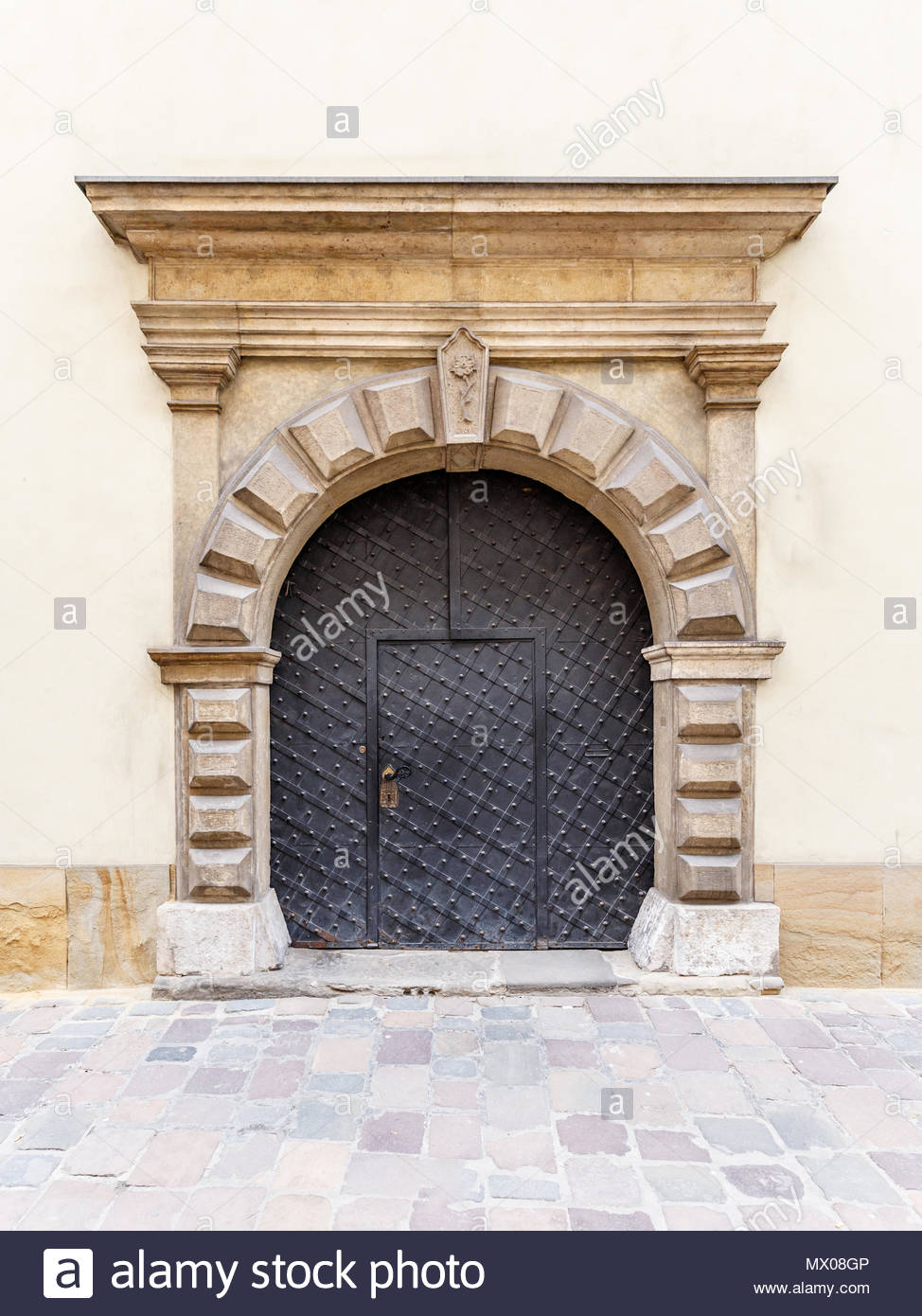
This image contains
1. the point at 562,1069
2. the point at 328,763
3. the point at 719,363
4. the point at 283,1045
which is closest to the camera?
the point at 562,1069

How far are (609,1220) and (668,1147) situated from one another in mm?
433

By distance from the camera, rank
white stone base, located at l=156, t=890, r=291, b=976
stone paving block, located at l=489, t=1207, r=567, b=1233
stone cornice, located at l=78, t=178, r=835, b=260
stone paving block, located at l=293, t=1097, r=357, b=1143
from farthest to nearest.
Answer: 1. white stone base, located at l=156, t=890, r=291, b=976
2. stone cornice, located at l=78, t=178, r=835, b=260
3. stone paving block, located at l=293, t=1097, r=357, b=1143
4. stone paving block, located at l=489, t=1207, r=567, b=1233

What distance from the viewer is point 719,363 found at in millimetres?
3873

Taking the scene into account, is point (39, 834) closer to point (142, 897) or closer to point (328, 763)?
point (142, 897)

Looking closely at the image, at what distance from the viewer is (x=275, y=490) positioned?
3.86 m

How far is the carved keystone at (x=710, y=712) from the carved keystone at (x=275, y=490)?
2112mm

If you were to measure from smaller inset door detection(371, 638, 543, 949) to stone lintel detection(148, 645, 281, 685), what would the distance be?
0.68 metres

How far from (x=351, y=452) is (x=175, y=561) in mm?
1031

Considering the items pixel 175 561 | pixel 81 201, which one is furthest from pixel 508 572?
pixel 81 201

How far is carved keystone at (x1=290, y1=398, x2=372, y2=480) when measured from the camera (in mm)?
3877

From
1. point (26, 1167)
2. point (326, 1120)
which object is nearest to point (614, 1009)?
point (326, 1120)

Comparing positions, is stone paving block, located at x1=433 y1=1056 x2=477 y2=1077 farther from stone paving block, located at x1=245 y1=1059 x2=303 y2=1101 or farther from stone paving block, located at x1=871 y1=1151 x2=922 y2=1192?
stone paving block, located at x1=871 y1=1151 x2=922 y2=1192

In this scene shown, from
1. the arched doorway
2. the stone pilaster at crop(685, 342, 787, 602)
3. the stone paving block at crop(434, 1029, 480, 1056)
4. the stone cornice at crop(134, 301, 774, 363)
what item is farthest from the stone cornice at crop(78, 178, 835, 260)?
the stone paving block at crop(434, 1029, 480, 1056)

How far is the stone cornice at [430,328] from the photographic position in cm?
384
